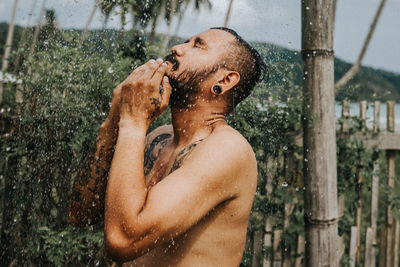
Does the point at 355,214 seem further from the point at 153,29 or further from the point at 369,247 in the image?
the point at 153,29

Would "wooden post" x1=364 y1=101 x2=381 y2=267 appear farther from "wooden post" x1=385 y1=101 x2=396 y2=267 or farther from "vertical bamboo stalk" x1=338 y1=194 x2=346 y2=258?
"vertical bamboo stalk" x1=338 y1=194 x2=346 y2=258

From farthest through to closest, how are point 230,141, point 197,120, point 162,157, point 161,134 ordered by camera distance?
1. point 161,134
2. point 162,157
3. point 197,120
4. point 230,141

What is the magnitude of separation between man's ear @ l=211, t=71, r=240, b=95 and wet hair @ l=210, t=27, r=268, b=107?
2cm

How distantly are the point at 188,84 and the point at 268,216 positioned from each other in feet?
7.92

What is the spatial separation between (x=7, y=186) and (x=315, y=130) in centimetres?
259

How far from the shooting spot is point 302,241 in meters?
3.88

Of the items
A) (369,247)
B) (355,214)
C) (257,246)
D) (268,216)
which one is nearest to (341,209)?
(355,214)

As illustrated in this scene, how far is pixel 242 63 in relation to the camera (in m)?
1.92

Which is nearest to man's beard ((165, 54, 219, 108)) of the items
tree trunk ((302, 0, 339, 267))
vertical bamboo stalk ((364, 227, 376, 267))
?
tree trunk ((302, 0, 339, 267))

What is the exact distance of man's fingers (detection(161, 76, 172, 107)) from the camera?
164cm

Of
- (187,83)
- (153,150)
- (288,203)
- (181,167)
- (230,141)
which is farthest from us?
(288,203)

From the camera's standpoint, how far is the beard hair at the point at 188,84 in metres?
1.78

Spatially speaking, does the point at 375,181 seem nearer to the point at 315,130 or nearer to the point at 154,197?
the point at 315,130

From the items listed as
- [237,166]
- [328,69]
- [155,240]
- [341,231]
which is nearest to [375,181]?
[341,231]
